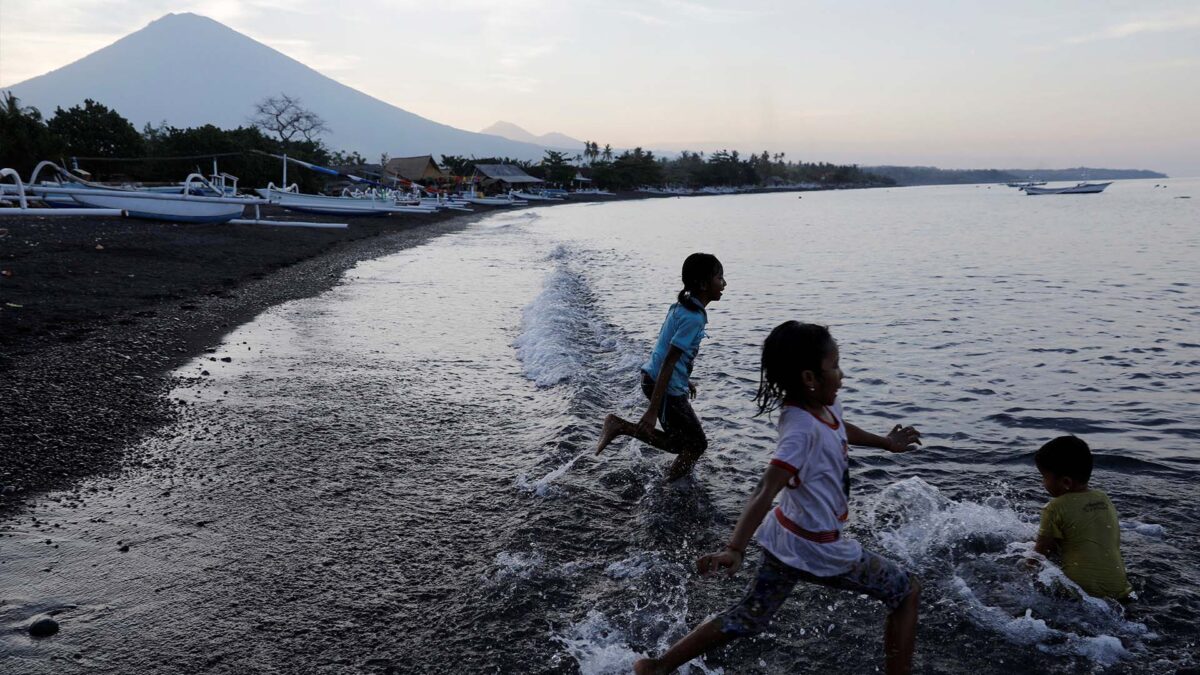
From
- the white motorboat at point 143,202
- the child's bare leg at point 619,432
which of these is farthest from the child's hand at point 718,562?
the white motorboat at point 143,202

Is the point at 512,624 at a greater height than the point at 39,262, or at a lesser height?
lesser

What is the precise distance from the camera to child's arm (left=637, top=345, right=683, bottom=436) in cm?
455

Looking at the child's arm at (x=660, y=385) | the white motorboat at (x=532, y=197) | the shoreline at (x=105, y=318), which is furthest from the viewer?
the white motorboat at (x=532, y=197)

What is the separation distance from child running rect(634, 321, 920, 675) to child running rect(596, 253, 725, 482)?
153 cm

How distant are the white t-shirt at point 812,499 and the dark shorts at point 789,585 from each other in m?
0.05

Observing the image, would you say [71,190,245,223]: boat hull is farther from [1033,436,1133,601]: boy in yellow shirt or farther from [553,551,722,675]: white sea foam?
[1033,436,1133,601]: boy in yellow shirt

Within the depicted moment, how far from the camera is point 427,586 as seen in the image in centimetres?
378

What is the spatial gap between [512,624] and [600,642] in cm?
44

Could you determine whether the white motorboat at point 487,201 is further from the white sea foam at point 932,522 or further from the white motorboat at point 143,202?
the white sea foam at point 932,522

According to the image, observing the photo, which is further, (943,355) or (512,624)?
(943,355)

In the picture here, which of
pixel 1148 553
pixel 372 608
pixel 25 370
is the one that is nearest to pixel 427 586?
pixel 372 608

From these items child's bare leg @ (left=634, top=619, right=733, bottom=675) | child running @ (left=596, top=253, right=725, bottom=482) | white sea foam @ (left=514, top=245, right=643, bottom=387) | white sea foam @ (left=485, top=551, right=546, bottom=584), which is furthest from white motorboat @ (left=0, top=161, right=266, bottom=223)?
child's bare leg @ (left=634, top=619, right=733, bottom=675)

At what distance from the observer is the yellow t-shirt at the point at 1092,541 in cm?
376

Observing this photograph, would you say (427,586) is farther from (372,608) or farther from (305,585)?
(305,585)
